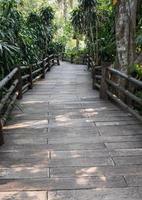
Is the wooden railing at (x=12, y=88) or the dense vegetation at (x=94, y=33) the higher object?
the dense vegetation at (x=94, y=33)

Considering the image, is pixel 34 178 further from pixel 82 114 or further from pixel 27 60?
pixel 27 60

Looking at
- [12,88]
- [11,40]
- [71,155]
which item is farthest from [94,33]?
[71,155]

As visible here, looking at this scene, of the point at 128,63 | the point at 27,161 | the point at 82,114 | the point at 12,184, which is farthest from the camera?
the point at 128,63

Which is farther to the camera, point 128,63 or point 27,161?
point 128,63

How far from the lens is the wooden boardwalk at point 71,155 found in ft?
11.4

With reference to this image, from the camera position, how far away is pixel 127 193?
134 inches

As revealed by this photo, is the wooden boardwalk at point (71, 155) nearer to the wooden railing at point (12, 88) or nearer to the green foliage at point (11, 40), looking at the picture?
the wooden railing at point (12, 88)

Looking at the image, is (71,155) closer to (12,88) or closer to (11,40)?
(12,88)

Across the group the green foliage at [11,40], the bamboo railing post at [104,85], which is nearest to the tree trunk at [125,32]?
the bamboo railing post at [104,85]

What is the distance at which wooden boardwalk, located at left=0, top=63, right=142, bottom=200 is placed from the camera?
11.4 ft

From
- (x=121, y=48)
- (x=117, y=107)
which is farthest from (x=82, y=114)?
(x=121, y=48)

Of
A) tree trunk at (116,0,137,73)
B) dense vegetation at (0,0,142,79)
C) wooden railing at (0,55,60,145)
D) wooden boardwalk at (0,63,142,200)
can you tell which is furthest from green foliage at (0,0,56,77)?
tree trunk at (116,0,137,73)

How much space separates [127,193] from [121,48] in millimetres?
5866

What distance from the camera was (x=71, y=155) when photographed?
4527mm
